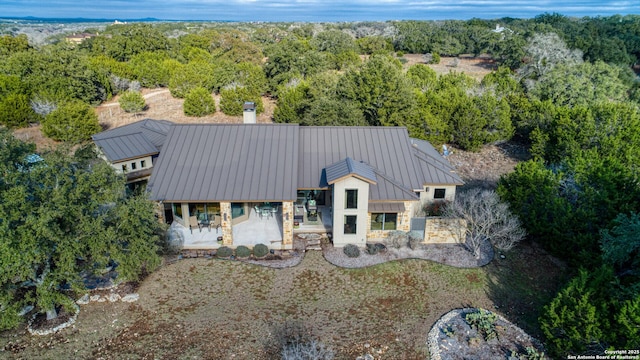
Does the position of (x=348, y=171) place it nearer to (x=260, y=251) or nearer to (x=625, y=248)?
(x=260, y=251)

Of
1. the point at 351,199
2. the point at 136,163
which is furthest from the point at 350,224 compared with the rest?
the point at 136,163

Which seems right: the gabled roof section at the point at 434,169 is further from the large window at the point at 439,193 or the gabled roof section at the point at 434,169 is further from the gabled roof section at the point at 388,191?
the gabled roof section at the point at 388,191

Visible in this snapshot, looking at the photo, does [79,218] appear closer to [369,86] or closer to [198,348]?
[198,348]

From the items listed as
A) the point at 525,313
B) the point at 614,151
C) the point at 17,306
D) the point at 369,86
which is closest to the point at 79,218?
the point at 17,306

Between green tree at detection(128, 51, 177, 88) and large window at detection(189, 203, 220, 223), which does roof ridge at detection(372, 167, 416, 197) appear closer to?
large window at detection(189, 203, 220, 223)

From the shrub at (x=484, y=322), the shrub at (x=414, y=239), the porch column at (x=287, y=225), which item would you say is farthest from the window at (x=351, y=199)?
the shrub at (x=484, y=322)
